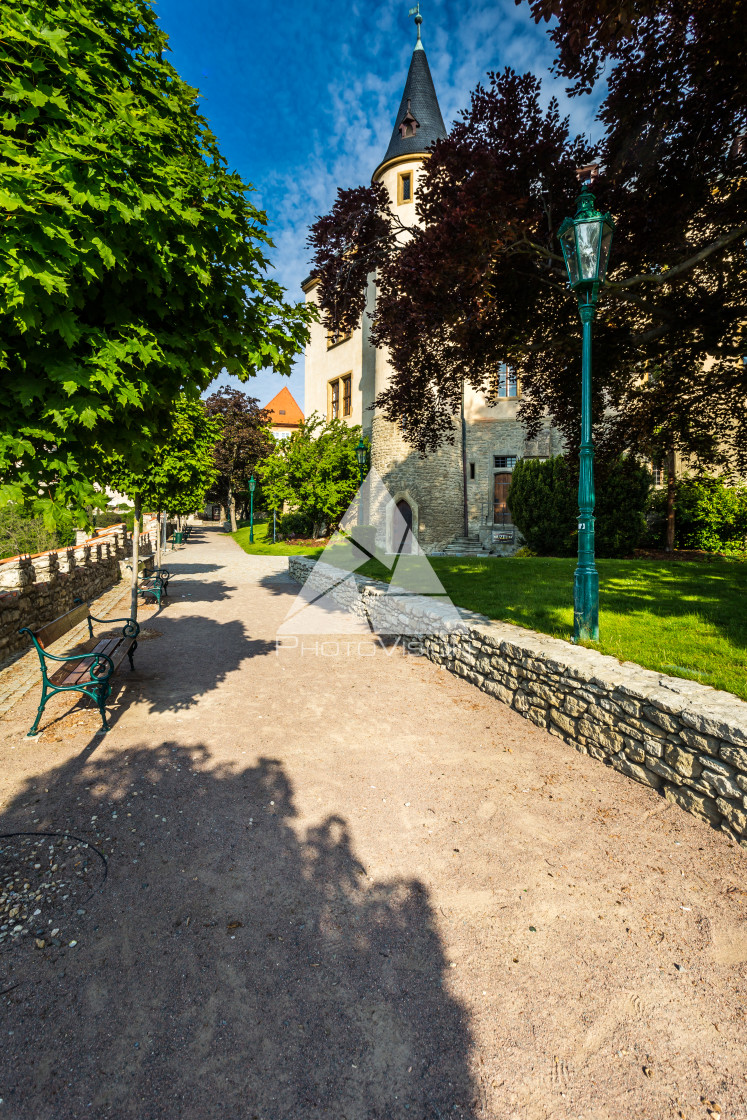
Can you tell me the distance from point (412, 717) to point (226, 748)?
6.60 feet

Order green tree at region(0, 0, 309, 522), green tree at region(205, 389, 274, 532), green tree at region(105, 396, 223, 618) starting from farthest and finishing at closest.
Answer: green tree at region(205, 389, 274, 532)
green tree at region(105, 396, 223, 618)
green tree at region(0, 0, 309, 522)

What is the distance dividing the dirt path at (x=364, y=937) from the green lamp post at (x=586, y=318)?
1.60 m

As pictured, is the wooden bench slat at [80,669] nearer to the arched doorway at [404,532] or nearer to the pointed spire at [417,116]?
the arched doorway at [404,532]

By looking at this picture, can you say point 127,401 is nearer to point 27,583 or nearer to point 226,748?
point 226,748

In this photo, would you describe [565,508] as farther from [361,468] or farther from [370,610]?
[370,610]

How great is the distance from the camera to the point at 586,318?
548 centimetres

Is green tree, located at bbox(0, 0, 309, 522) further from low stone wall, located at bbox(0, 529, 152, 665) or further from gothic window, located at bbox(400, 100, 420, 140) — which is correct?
gothic window, located at bbox(400, 100, 420, 140)

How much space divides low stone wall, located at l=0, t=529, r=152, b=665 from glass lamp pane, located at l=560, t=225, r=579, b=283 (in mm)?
8641

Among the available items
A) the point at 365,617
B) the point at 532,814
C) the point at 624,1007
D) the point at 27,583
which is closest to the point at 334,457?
the point at 365,617

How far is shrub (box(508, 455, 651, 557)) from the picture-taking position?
56.7 feet

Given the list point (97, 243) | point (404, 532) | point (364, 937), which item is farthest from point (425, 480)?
point (364, 937)

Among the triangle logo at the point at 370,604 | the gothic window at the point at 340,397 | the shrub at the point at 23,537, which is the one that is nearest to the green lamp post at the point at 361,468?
the triangle logo at the point at 370,604

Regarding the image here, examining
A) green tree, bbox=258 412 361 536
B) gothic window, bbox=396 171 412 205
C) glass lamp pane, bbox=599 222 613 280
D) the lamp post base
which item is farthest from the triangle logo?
gothic window, bbox=396 171 412 205

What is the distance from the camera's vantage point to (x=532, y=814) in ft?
12.2
